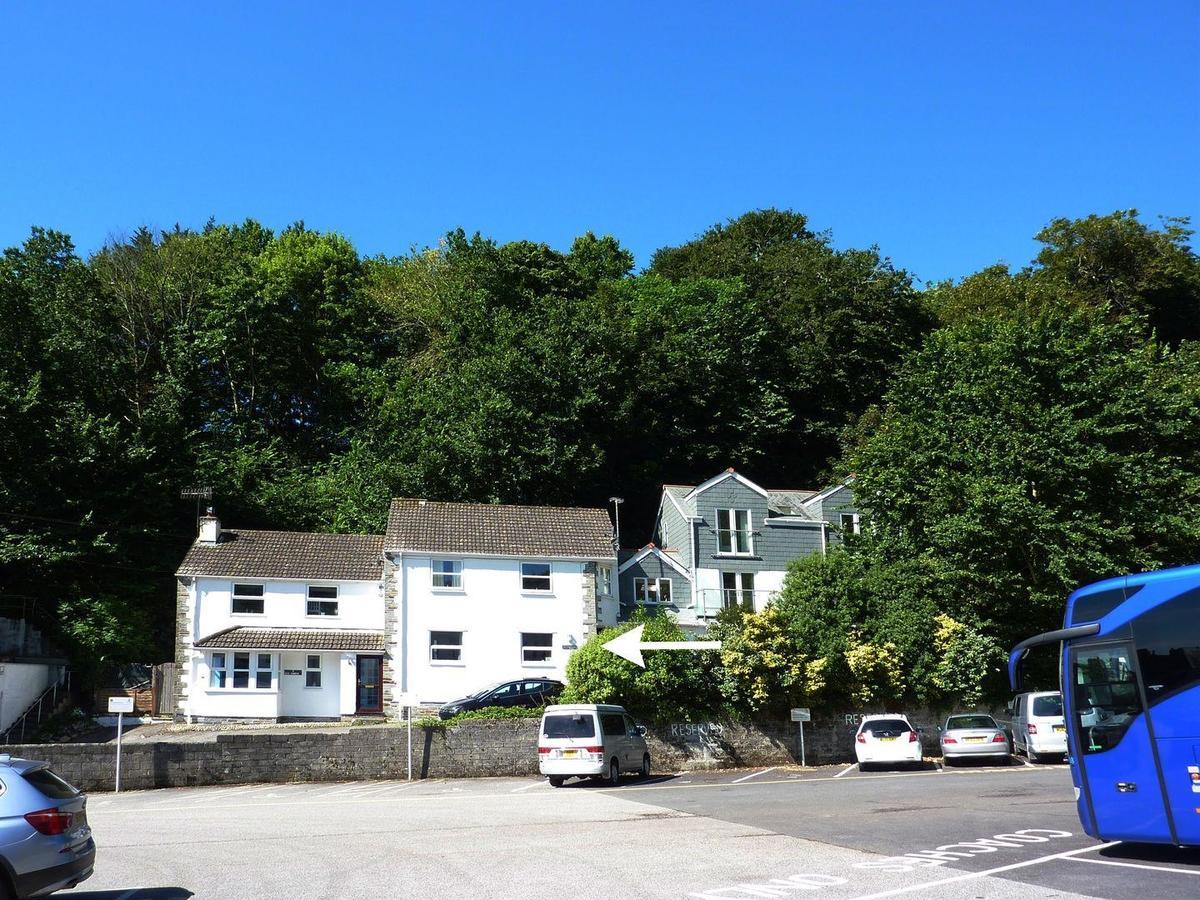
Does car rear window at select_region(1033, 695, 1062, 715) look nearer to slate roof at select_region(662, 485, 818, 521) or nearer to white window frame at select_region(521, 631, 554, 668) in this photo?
white window frame at select_region(521, 631, 554, 668)

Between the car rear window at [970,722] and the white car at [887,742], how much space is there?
192 centimetres

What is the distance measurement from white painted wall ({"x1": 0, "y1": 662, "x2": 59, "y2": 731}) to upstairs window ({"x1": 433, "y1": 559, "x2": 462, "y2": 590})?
1437 centimetres

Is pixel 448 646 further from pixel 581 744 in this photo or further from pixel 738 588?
pixel 738 588

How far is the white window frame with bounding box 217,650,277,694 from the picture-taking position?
36.9m

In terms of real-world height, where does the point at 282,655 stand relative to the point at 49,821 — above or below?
above

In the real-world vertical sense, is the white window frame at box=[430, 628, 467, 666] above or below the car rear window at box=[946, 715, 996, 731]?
above

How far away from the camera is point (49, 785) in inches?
402

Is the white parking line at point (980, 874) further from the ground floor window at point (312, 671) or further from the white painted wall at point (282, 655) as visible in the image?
the ground floor window at point (312, 671)

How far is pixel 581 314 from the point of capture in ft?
176

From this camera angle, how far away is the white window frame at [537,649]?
37.9 m

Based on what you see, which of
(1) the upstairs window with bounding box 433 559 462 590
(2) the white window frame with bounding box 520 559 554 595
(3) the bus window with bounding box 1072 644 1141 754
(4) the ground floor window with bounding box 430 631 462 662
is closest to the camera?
(3) the bus window with bounding box 1072 644 1141 754

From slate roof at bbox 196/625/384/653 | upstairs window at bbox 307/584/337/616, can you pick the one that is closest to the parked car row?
slate roof at bbox 196/625/384/653

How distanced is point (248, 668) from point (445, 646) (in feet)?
23.1

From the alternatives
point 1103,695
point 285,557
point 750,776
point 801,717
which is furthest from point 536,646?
point 1103,695
